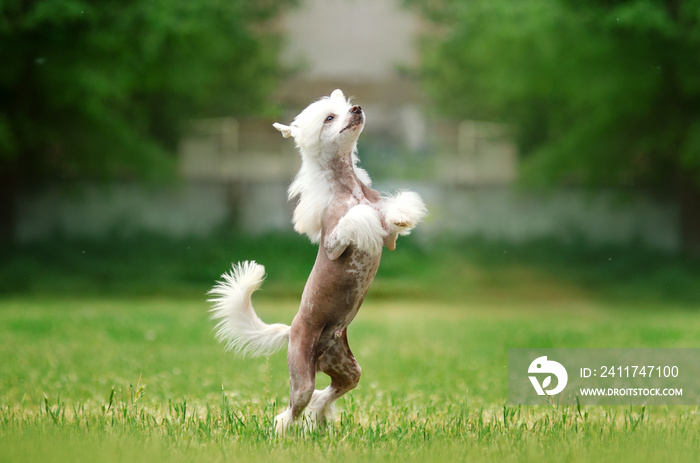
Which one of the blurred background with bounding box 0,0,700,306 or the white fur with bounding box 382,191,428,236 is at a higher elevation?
the blurred background with bounding box 0,0,700,306

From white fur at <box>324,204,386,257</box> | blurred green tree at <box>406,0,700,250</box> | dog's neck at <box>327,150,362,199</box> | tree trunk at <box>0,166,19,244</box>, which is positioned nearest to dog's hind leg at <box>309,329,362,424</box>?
white fur at <box>324,204,386,257</box>

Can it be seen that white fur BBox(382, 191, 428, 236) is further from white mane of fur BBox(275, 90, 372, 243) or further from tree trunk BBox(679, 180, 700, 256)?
tree trunk BBox(679, 180, 700, 256)

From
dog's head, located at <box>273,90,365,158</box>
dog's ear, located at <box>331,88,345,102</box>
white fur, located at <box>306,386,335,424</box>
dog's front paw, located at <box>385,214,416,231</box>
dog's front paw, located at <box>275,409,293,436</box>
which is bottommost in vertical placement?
dog's front paw, located at <box>275,409,293,436</box>

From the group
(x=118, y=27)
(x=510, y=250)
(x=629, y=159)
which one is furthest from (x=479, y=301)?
(x=118, y=27)

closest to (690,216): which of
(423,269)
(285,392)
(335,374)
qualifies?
(423,269)

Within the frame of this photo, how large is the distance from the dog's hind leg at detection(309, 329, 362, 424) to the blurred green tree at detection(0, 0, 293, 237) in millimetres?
8593

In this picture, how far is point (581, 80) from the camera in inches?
480

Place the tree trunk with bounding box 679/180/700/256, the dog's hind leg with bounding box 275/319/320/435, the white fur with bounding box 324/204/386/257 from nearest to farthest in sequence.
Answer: the white fur with bounding box 324/204/386/257
the dog's hind leg with bounding box 275/319/320/435
the tree trunk with bounding box 679/180/700/256

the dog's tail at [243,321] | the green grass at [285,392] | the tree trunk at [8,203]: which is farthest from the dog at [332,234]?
the tree trunk at [8,203]

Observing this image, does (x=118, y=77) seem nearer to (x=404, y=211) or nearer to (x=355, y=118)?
(x=355, y=118)

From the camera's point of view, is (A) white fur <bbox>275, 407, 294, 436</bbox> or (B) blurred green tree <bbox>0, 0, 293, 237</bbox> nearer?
(A) white fur <bbox>275, 407, 294, 436</bbox>

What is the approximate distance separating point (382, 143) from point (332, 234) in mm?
8955

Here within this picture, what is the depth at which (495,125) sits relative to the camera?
13164 millimetres

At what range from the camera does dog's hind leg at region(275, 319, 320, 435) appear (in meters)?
3.54
